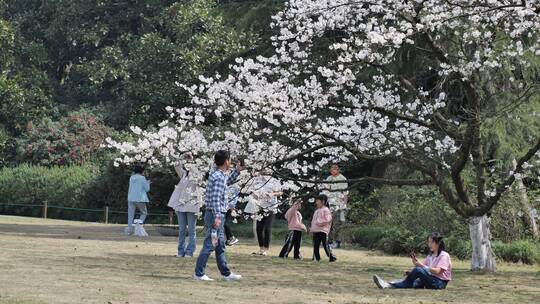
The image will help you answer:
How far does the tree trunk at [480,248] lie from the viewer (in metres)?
17.1

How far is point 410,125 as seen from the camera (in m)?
18.7

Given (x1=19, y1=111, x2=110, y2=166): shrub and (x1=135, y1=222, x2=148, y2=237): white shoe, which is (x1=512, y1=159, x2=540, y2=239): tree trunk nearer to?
(x1=135, y1=222, x2=148, y2=237): white shoe

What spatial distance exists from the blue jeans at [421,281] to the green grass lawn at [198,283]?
264 mm

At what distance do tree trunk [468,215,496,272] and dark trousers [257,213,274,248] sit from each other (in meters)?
4.41

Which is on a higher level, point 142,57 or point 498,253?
point 142,57

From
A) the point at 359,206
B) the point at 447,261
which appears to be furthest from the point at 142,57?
the point at 447,261

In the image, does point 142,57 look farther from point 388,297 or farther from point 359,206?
point 388,297

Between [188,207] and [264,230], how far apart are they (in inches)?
101

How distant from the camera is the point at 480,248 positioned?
677 inches

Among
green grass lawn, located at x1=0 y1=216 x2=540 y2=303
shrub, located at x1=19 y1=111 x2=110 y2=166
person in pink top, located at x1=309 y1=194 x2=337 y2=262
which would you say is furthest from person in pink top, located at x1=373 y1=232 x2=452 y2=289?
shrub, located at x1=19 y1=111 x2=110 y2=166

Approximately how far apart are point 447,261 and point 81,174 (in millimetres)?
27727

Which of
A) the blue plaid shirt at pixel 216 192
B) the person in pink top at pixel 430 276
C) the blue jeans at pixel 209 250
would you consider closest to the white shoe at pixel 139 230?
the blue jeans at pixel 209 250

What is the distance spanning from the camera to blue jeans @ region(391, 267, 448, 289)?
1391 centimetres

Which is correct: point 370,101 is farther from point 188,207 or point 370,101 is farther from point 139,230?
point 139,230
